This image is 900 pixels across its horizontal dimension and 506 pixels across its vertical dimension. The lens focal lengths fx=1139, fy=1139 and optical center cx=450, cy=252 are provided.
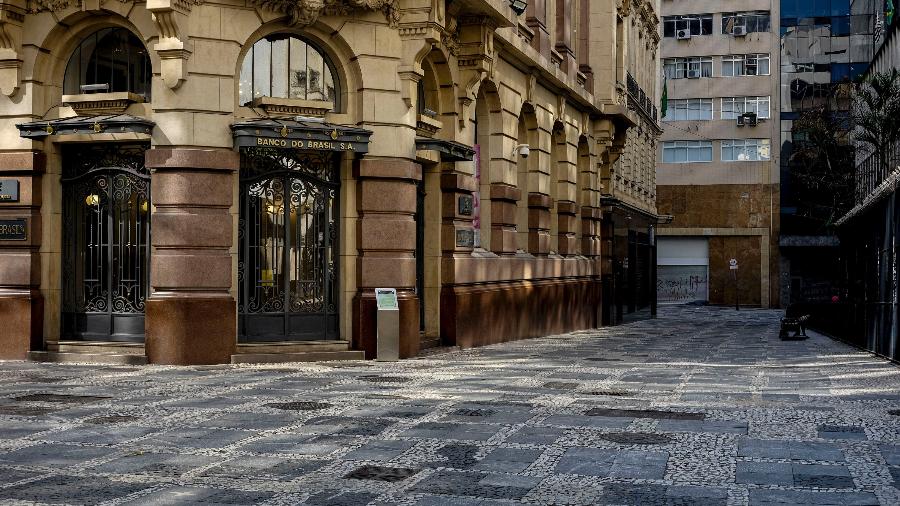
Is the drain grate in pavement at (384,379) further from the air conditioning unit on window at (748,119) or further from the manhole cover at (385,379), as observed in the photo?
the air conditioning unit on window at (748,119)

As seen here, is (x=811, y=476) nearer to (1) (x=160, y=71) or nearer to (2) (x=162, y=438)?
(2) (x=162, y=438)

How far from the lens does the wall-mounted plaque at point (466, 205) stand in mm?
21938

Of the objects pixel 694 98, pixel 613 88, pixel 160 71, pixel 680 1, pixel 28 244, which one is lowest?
pixel 28 244

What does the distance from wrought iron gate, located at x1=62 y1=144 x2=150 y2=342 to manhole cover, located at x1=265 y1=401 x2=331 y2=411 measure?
6.14 m

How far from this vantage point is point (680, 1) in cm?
6562

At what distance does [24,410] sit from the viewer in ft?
38.9

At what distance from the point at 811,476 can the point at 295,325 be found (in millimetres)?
11242

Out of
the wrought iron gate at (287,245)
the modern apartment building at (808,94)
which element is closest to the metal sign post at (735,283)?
the modern apartment building at (808,94)

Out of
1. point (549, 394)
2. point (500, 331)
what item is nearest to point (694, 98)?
point (500, 331)

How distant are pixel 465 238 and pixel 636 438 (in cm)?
1224

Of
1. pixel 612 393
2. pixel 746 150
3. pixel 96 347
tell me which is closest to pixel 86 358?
pixel 96 347

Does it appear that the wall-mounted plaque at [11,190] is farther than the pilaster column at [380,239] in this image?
No

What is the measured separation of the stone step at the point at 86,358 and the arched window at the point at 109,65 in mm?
4032

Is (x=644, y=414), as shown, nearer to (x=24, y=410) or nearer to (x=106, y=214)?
(x=24, y=410)
